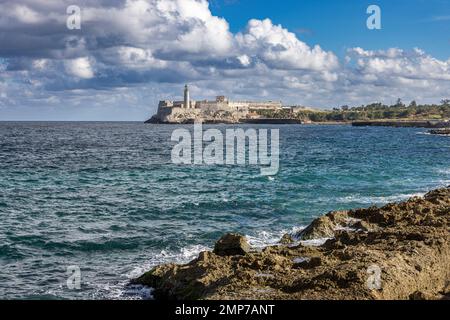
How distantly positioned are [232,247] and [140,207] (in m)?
14.3

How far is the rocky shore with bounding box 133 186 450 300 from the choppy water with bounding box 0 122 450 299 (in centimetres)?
216

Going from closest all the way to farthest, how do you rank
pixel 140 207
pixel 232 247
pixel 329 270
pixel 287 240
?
pixel 329 270 → pixel 232 247 → pixel 287 240 → pixel 140 207

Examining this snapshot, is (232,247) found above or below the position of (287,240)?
above

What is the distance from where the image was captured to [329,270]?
41.0ft

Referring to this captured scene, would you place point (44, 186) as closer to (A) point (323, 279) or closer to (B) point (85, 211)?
(B) point (85, 211)

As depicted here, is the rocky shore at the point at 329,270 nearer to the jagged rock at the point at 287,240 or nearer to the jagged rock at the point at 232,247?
the jagged rock at the point at 232,247

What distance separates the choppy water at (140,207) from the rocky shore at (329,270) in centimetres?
216

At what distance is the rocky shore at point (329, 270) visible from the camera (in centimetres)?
1170

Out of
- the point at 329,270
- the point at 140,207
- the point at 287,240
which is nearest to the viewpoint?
the point at 329,270

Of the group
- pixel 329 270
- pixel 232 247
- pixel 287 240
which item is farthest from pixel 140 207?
pixel 329 270

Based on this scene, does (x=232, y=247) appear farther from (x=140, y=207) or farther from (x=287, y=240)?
(x=140, y=207)

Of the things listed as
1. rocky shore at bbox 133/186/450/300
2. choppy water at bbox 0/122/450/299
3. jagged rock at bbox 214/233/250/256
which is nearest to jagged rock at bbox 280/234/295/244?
rocky shore at bbox 133/186/450/300

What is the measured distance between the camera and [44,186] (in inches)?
1492
